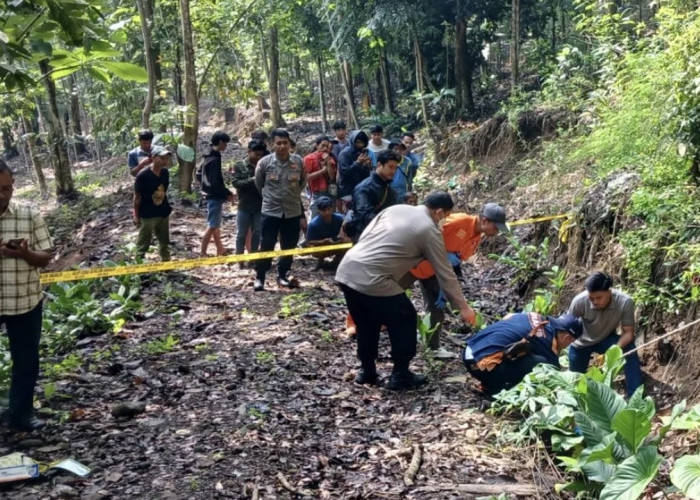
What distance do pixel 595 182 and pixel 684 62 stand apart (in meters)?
1.91

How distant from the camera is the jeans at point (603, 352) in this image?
5988 mm

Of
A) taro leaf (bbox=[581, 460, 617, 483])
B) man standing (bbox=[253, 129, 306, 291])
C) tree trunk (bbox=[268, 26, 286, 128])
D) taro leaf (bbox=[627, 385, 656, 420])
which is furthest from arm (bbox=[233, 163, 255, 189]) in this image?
tree trunk (bbox=[268, 26, 286, 128])

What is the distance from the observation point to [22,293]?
446 cm

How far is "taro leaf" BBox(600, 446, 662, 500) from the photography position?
378cm

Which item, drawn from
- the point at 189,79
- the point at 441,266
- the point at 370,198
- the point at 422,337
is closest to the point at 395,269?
the point at 441,266

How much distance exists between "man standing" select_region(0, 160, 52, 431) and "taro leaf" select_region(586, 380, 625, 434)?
3.60 m

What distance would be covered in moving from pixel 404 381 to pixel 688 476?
2439 mm

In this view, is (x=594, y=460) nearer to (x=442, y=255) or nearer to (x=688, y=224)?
(x=442, y=255)

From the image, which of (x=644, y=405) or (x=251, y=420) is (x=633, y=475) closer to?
(x=644, y=405)

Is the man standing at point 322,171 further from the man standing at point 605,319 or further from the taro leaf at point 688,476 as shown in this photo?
the taro leaf at point 688,476

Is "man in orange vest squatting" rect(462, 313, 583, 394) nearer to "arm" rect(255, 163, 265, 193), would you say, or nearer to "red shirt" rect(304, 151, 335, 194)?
"arm" rect(255, 163, 265, 193)

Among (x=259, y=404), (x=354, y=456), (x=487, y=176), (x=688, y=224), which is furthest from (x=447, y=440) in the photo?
(x=487, y=176)

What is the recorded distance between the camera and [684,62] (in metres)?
6.91

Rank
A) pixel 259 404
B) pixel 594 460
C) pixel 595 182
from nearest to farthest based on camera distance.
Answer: pixel 594 460 < pixel 259 404 < pixel 595 182
